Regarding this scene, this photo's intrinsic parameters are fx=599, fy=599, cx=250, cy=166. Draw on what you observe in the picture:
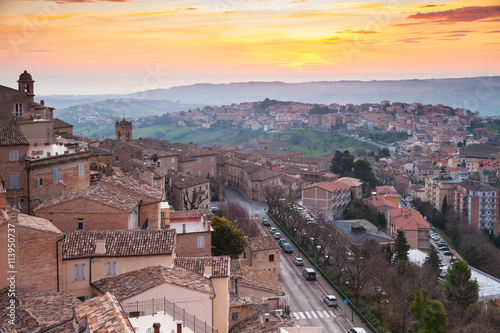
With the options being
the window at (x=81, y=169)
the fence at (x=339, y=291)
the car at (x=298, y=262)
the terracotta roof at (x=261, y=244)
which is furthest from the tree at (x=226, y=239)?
the window at (x=81, y=169)

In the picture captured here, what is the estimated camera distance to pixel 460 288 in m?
26.4

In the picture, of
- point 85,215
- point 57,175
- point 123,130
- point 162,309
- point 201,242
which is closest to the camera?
point 162,309

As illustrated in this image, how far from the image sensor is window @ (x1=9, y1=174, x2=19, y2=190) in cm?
1791

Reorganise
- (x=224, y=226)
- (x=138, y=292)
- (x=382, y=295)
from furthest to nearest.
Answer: (x=382, y=295) < (x=224, y=226) < (x=138, y=292)

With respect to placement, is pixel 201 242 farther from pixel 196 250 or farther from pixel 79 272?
pixel 79 272

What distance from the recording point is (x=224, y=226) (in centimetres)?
2389

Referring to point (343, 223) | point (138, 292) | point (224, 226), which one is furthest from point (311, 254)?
point (138, 292)

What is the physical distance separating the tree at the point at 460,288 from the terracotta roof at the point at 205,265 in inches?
551

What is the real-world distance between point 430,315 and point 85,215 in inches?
456

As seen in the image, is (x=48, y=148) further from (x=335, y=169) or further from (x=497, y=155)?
(x=497, y=155)

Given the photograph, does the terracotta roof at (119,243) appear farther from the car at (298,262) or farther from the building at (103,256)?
the car at (298,262)

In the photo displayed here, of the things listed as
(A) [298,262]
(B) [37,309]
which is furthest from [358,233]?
(B) [37,309]

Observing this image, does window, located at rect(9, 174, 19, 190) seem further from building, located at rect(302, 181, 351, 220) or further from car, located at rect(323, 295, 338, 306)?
building, located at rect(302, 181, 351, 220)

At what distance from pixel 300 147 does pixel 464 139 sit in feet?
112
